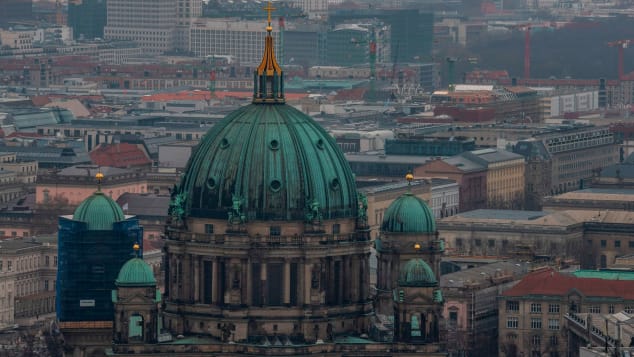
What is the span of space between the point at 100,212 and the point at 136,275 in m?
16.1

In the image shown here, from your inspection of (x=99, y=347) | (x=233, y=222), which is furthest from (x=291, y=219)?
(x=99, y=347)

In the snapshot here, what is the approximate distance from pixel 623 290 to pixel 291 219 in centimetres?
4413

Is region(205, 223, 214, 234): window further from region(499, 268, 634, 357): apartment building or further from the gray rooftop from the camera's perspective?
the gray rooftop

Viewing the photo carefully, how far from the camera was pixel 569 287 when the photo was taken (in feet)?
552

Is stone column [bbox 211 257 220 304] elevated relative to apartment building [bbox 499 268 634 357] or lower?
elevated

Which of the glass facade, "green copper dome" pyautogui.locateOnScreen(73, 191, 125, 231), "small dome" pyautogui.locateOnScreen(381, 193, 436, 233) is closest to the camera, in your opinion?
"small dome" pyautogui.locateOnScreen(381, 193, 436, 233)

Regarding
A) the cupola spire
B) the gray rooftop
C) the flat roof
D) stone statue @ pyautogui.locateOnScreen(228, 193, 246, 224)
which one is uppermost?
the cupola spire

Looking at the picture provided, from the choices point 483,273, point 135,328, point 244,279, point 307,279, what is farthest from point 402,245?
point 483,273

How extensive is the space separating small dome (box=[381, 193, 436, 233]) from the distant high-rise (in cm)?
1385

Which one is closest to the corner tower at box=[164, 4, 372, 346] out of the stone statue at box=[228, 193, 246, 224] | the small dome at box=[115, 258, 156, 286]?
the stone statue at box=[228, 193, 246, 224]

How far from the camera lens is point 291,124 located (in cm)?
12781

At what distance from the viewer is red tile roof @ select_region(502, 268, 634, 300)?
168 meters

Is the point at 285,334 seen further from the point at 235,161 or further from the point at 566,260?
the point at 566,260

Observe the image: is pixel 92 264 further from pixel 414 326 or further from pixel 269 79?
pixel 414 326
